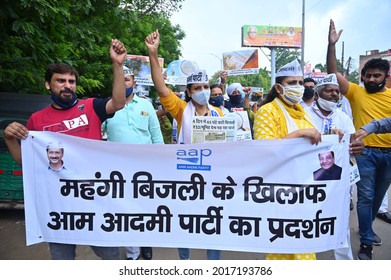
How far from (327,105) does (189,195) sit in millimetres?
1689

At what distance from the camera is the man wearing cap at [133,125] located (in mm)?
3543

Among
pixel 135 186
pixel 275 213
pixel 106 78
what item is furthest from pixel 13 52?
pixel 106 78

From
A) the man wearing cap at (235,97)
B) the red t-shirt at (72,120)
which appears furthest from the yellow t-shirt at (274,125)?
the man wearing cap at (235,97)

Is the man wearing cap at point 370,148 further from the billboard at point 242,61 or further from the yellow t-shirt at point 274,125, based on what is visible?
the billboard at point 242,61

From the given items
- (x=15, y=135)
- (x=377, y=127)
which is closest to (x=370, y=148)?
(x=377, y=127)

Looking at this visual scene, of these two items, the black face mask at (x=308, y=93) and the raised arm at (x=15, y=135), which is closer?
the raised arm at (x=15, y=135)

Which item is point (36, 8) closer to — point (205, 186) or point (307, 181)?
point (205, 186)

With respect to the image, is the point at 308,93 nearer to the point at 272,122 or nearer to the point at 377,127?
the point at 377,127

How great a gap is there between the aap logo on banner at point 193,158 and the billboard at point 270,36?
186 feet

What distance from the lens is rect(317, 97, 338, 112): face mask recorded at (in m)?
3.52

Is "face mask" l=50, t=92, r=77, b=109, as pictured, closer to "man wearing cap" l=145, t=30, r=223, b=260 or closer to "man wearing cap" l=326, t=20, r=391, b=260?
"man wearing cap" l=145, t=30, r=223, b=260

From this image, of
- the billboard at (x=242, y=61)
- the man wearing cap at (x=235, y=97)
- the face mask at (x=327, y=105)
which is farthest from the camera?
the billboard at (x=242, y=61)

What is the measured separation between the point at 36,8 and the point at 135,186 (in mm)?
2460

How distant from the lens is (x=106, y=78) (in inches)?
527
